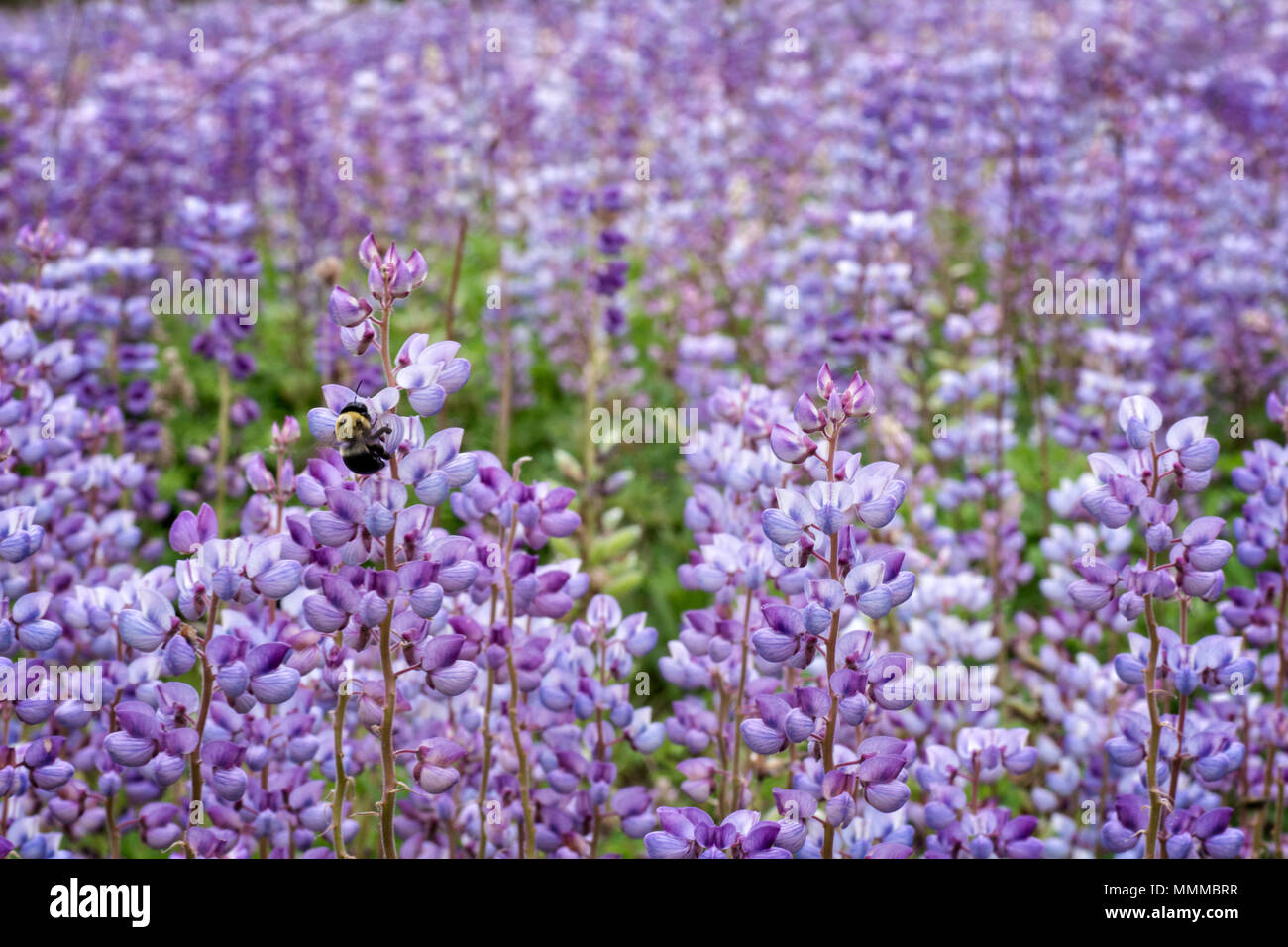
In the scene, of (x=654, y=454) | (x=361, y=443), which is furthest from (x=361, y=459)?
(x=654, y=454)

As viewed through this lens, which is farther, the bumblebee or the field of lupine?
the field of lupine

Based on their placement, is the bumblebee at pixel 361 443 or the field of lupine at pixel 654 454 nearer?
the bumblebee at pixel 361 443

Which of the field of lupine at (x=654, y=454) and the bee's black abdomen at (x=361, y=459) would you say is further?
the field of lupine at (x=654, y=454)

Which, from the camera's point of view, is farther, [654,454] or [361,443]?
[654,454]

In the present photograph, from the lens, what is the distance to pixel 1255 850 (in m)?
2.06

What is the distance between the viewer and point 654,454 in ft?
15.3

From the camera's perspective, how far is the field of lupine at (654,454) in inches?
58.2

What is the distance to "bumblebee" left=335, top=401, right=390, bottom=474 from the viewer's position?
1.37m

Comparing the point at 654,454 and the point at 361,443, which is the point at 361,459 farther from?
the point at 654,454

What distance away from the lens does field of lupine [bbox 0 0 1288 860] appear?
148 cm

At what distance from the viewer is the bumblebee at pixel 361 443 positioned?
4.50ft

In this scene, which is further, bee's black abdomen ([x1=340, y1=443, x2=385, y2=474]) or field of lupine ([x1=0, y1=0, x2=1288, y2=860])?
field of lupine ([x1=0, y1=0, x2=1288, y2=860])

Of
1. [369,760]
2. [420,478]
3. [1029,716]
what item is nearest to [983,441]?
[1029,716]

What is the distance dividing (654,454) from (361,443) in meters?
3.30
